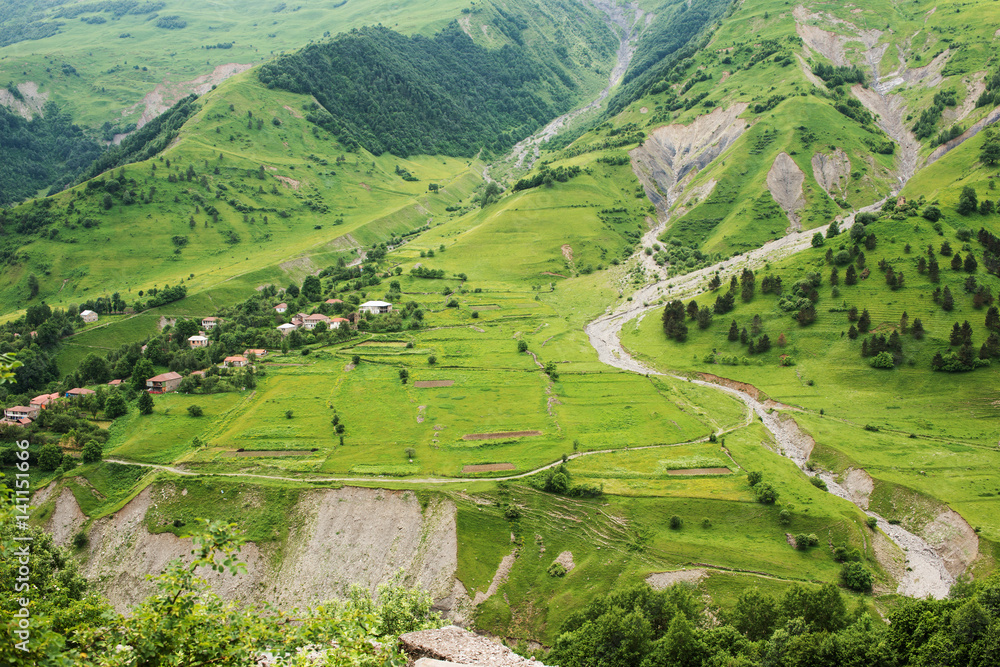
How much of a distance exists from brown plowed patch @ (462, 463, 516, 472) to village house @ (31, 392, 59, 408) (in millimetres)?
67685

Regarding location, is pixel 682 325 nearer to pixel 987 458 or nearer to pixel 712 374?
pixel 712 374

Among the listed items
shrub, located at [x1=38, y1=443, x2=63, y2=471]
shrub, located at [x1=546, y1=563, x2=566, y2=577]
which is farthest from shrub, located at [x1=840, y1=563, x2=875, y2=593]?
shrub, located at [x1=38, y1=443, x2=63, y2=471]

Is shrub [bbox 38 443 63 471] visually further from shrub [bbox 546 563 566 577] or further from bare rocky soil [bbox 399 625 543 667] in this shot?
bare rocky soil [bbox 399 625 543 667]

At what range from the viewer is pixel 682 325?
123m

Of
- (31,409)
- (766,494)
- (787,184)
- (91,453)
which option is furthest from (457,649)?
(787,184)

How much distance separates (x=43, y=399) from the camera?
3794 inches

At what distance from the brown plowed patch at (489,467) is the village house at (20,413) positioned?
6792 centimetres

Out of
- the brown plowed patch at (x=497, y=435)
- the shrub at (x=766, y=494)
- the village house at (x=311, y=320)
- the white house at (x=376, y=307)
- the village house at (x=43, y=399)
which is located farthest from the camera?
the white house at (x=376, y=307)

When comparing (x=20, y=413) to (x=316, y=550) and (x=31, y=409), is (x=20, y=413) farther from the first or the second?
(x=316, y=550)

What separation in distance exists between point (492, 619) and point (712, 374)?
225 feet

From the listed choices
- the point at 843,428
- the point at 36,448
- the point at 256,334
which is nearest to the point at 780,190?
the point at 843,428

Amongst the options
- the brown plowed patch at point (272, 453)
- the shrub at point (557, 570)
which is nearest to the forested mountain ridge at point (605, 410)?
the shrub at point (557, 570)

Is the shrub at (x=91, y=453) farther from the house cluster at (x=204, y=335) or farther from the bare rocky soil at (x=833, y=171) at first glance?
the bare rocky soil at (x=833, y=171)

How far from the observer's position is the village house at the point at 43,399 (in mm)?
92344
